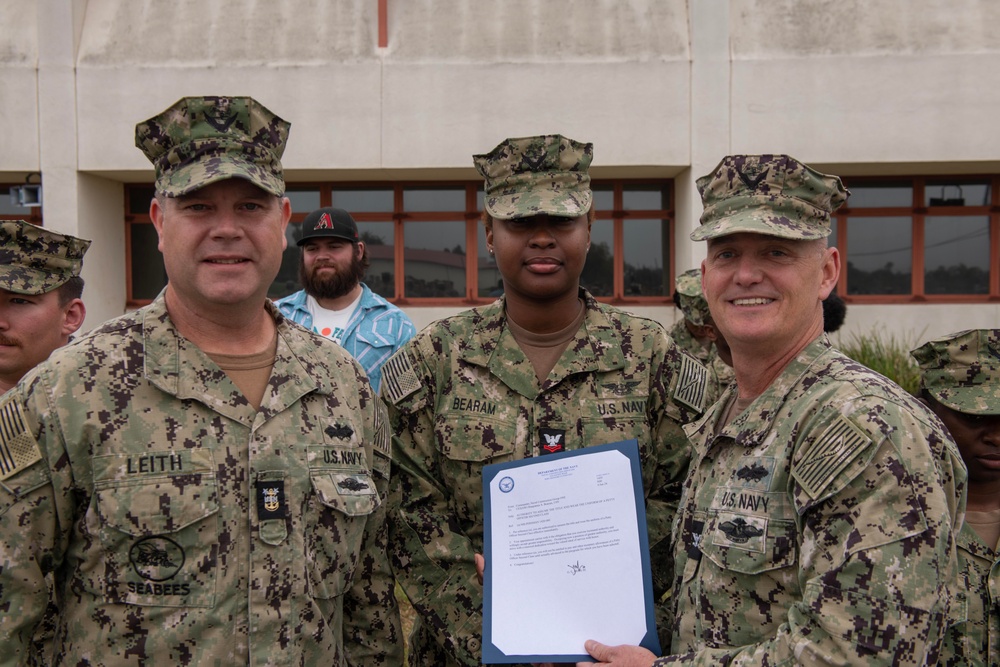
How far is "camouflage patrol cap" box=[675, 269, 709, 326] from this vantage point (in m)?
5.59

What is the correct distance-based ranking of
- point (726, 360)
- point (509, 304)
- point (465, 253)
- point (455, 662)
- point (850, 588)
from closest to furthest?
point (850, 588) < point (455, 662) < point (509, 304) < point (726, 360) < point (465, 253)

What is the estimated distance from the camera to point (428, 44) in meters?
10.1

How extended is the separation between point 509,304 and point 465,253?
8230 mm

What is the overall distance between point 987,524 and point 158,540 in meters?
2.59

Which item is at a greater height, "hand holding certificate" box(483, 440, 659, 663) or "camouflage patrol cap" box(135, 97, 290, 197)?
"camouflage patrol cap" box(135, 97, 290, 197)

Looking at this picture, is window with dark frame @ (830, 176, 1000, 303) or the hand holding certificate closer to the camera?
the hand holding certificate

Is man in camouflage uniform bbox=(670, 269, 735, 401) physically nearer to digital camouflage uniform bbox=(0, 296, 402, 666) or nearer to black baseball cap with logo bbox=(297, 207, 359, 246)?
black baseball cap with logo bbox=(297, 207, 359, 246)

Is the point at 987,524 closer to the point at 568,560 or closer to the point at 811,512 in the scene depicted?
the point at 811,512

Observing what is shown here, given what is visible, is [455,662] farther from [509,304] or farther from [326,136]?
[326,136]

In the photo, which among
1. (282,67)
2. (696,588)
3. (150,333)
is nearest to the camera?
(696,588)

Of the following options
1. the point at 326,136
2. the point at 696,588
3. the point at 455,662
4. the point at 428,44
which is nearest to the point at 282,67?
the point at 326,136

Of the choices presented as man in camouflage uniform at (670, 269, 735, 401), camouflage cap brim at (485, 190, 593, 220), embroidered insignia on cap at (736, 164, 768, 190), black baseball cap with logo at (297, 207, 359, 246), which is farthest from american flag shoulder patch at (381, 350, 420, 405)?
black baseball cap with logo at (297, 207, 359, 246)

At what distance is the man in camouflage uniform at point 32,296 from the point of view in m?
3.18

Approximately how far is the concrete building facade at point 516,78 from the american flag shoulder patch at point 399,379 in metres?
7.41
